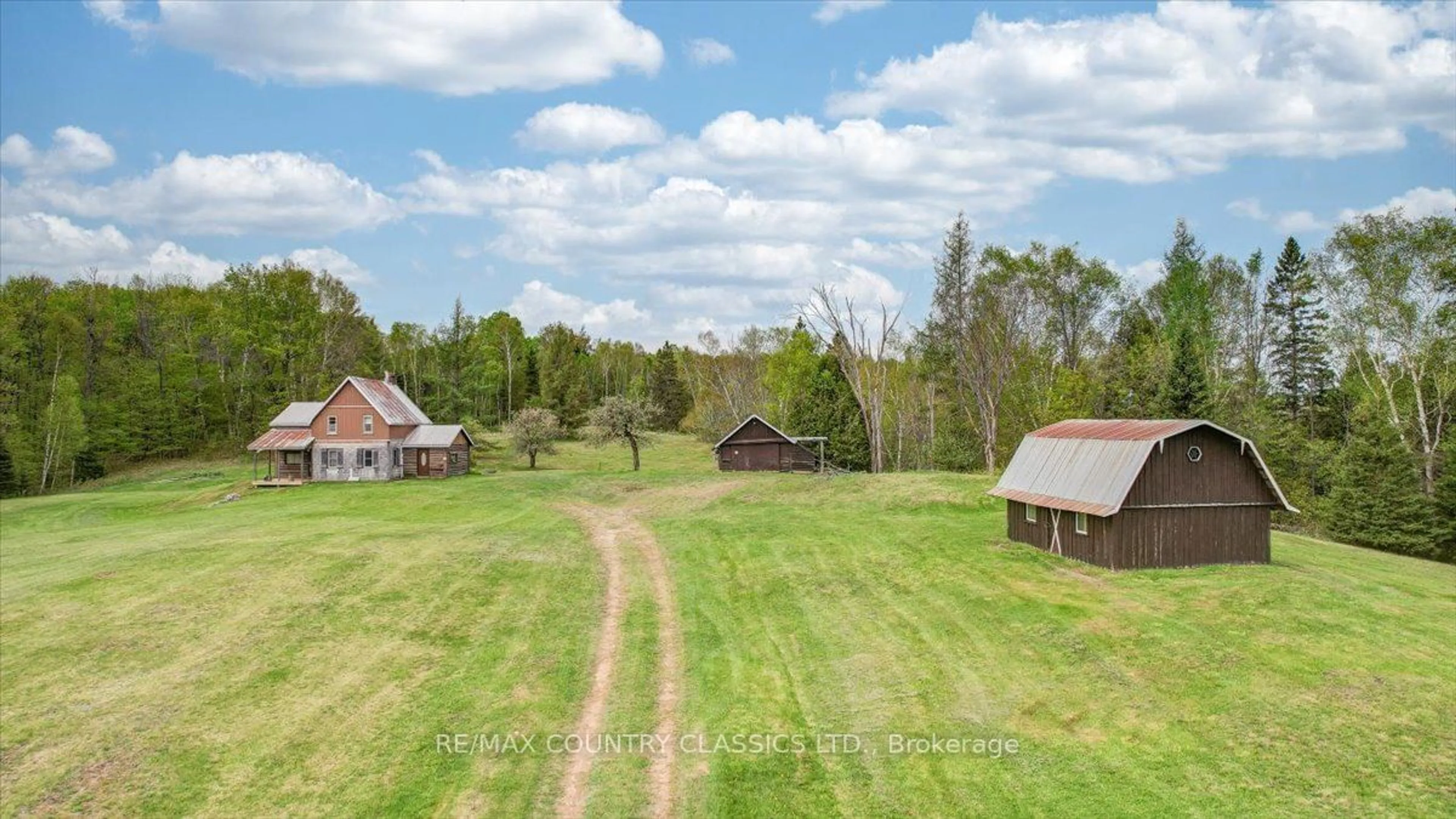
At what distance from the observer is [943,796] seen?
13.5 m

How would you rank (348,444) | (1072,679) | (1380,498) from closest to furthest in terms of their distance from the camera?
(1072,679), (1380,498), (348,444)

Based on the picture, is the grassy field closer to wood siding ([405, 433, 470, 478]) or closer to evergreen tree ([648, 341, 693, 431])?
wood siding ([405, 433, 470, 478])

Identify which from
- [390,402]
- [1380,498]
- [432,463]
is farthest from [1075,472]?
[390,402]

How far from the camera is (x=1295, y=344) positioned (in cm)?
6162

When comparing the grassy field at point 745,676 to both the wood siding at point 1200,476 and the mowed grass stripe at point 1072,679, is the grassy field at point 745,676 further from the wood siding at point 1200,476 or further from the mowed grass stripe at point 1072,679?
the wood siding at point 1200,476

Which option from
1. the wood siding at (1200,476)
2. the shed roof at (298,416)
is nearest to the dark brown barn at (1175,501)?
the wood siding at (1200,476)

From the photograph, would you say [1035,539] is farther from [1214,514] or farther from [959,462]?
[959,462]

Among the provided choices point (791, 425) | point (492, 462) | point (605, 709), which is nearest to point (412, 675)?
point (605, 709)

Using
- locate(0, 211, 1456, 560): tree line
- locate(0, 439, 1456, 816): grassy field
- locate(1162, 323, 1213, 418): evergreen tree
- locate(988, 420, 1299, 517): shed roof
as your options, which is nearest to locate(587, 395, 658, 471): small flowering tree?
locate(0, 211, 1456, 560): tree line

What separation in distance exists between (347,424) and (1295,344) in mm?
66594

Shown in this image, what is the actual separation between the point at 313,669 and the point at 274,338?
6267cm

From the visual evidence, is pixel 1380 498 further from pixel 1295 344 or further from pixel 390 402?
pixel 390 402

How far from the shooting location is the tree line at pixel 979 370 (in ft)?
154

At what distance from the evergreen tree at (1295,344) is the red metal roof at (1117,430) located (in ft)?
124
